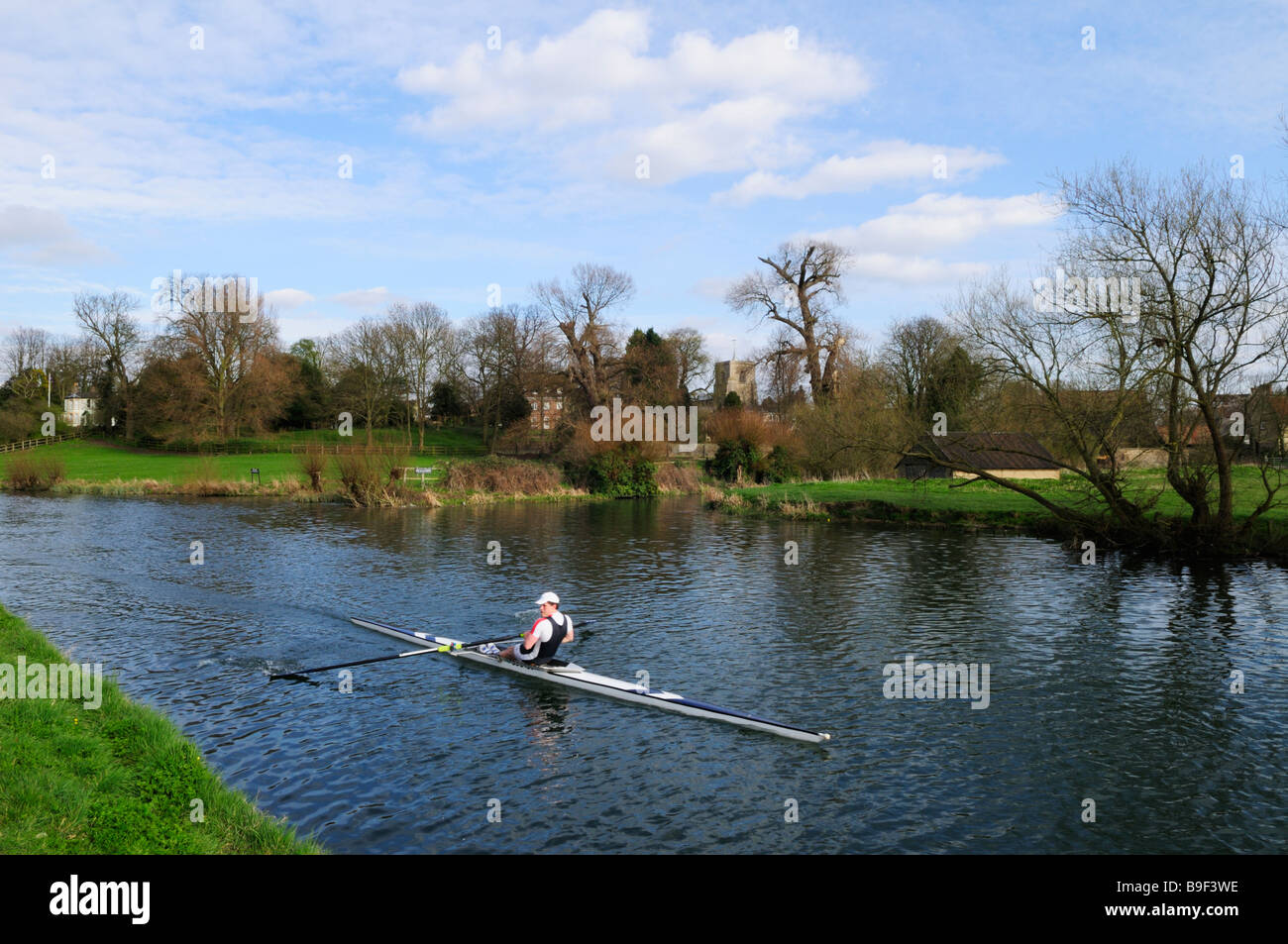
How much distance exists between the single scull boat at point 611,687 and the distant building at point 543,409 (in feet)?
130

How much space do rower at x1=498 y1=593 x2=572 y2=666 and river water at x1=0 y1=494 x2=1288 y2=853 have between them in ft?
1.53

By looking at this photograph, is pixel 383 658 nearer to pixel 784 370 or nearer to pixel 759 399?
pixel 784 370

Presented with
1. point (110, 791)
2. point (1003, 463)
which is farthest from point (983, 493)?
point (110, 791)

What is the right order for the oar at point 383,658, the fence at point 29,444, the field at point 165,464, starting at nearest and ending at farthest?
the oar at point 383,658 → the field at point 165,464 → the fence at point 29,444

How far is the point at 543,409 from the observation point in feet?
207

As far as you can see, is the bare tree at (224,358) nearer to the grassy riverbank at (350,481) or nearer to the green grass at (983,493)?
the grassy riverbank at (350,481)

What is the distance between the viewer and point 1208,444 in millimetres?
24547

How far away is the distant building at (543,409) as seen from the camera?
192ft

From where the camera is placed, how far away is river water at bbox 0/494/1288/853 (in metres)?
8.55

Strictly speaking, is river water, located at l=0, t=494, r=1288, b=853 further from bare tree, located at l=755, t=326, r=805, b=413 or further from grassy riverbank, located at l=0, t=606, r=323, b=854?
bare tree, located at l=755, t=326, r=805, b=413

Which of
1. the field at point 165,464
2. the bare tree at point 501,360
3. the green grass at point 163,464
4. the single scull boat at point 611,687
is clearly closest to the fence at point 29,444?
the field at point 165,464
